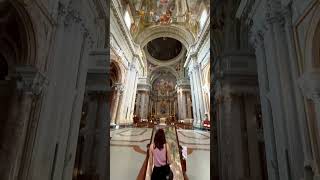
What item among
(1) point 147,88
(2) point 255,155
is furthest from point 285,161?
(1) point 147,88

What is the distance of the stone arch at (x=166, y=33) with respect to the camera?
2085 centimetres

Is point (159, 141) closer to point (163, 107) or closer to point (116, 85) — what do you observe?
point (116, 85)

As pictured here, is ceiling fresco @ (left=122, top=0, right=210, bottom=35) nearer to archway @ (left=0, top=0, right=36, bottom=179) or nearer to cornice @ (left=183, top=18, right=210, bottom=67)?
cornice @ (left=183, top=18, right=210, bottom=67)

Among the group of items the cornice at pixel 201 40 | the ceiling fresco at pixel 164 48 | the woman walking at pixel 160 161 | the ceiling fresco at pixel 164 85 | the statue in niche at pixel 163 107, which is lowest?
the woman walking at pixel 160 161

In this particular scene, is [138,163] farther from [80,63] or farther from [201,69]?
[201,69]

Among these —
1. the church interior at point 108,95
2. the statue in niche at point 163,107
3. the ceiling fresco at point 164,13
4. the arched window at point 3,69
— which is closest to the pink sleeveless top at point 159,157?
the church interior at point 108,95

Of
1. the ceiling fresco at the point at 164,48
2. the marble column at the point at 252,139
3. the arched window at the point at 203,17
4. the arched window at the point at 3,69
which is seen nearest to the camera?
the arched window at the point at 3,69

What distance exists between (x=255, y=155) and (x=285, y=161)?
2405 mm

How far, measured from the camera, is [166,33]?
870 inches

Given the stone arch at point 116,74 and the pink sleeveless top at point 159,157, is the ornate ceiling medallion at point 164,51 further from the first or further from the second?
the pink sleeveless top at point 159,157

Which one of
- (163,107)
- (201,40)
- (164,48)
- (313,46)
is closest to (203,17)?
(201,40)

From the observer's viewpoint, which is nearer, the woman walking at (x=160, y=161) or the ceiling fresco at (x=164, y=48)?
the woman walking at (x=160, y=161)

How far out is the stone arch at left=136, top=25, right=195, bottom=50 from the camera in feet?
68.4

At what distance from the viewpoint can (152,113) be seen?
2964 cm
